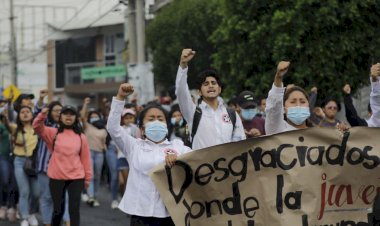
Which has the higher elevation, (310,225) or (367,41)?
(367,41)

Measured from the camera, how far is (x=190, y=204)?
6031mm

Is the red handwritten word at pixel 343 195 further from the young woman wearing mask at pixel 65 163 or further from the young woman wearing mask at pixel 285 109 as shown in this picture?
the young woman wearing mask at pixel 65 163

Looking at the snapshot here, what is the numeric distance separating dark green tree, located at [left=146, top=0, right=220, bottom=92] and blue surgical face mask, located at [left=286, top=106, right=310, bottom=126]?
2090 centimetres

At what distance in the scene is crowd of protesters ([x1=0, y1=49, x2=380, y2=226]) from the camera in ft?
20.2

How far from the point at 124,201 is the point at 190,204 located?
0.49 meters

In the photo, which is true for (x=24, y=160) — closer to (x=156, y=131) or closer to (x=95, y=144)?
(x=95, y=144)

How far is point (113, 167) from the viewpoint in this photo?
1323 centimetres

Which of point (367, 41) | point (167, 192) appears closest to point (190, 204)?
point (167, 192)

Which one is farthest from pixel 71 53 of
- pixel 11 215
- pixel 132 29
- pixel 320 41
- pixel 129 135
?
pixel 129 135

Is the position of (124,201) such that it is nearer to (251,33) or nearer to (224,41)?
(251,33)

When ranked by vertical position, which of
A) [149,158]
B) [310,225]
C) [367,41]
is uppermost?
[367,41]

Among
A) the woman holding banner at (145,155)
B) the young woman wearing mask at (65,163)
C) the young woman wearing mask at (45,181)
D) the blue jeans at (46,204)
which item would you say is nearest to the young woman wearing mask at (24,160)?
the young woman wearing mask at (45,181)

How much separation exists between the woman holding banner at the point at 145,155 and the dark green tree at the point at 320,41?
1063 cm

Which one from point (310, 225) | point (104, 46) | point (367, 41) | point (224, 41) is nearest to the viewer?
point (310, 225)
